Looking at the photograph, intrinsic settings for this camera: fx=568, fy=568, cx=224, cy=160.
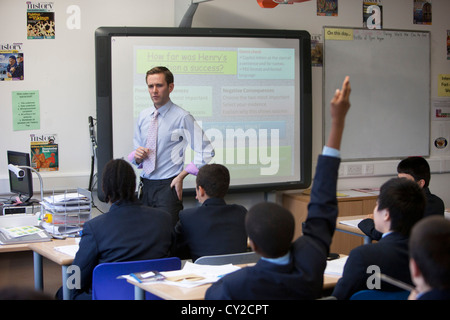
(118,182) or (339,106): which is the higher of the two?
(339,106)

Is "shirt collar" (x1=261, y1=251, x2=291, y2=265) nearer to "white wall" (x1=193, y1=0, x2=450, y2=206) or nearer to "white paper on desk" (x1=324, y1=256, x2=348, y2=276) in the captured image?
"white paper on desk" (x1=324, y1=256, x2=348, y2=276)

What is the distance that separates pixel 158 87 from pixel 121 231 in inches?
71.6

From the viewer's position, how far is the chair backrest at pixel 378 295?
2184mm

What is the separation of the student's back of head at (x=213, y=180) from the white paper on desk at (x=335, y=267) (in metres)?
0.68

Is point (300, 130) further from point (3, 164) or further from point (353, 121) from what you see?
point (3, 164)

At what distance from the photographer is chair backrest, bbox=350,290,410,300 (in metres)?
2.18

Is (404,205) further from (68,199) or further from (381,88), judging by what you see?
(381,88)

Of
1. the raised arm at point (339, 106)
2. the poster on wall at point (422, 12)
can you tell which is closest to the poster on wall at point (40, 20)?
the raised arm at point (339, 106)

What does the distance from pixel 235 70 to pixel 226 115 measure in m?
0.42

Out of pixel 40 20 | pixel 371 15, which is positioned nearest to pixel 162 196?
pixel 40 20

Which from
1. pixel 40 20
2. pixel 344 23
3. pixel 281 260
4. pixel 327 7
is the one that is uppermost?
pixel 327 7

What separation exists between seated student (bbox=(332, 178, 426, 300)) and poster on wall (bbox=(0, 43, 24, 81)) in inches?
133

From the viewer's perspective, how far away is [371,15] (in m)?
5.89

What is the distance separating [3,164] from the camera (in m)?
4.67
